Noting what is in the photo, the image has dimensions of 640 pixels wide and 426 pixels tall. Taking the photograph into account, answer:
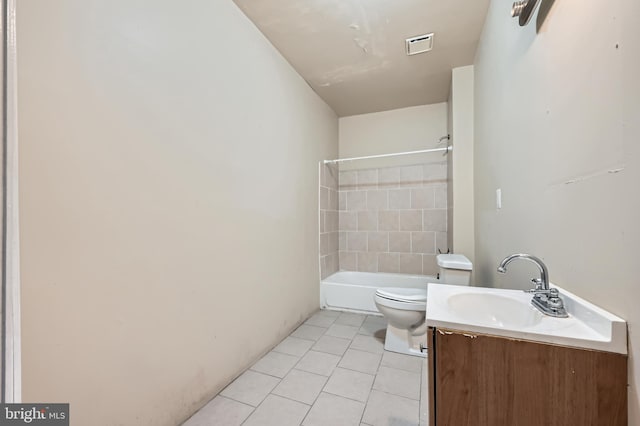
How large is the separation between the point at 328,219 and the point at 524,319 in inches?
93.1

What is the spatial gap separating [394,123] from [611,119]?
9.19ft

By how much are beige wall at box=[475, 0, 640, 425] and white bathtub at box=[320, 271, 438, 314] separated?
4.86 ft

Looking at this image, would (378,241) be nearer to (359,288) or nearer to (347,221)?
(347,221)

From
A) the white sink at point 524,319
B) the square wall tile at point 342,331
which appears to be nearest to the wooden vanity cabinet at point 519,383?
the white sink at point 524,319

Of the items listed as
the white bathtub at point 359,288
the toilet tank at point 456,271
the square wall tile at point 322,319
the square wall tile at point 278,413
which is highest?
the toilet tank at point 456,271

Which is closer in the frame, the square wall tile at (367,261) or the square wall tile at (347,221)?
the square wall tile at (367,261)

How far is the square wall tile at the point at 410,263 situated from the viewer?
314 centimetres

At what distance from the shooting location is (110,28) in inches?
40.0

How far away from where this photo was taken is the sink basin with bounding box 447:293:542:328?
0.96 m

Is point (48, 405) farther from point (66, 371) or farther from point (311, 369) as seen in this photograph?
point (311, 369)

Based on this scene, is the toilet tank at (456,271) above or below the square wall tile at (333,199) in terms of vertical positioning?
below

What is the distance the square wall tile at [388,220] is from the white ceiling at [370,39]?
4.59 ft

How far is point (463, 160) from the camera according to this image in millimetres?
2414

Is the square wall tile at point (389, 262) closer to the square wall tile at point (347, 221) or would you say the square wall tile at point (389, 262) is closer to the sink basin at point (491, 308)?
the square wall tile at point (347, 221)
